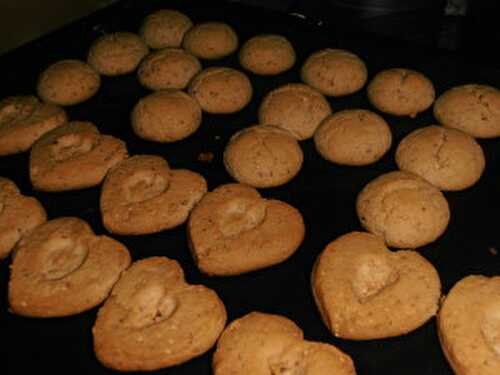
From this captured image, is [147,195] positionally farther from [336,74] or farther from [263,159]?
[336,74]

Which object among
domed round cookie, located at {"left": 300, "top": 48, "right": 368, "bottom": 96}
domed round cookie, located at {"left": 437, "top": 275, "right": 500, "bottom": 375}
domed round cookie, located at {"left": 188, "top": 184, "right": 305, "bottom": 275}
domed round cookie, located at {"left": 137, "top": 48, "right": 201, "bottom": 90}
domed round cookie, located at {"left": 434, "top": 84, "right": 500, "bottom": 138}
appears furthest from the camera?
domed round cookie, located at {"left": 137, "top": 48, "right": 201, "bottom": 90}

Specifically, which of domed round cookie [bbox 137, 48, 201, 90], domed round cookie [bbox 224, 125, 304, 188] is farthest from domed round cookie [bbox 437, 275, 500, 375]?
domed round cookie [bbox 137, 48, 201, 90]

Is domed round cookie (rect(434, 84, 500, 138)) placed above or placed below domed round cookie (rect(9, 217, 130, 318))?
above

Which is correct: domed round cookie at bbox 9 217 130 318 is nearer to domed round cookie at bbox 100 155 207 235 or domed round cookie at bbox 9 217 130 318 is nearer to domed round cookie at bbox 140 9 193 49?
domed round cookie at bbox 100 155 207 235

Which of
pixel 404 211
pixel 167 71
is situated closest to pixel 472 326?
pixel 404 211

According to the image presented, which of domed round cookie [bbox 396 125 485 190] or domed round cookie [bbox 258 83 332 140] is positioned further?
domed round cookie [bbox 258 83 332 140]

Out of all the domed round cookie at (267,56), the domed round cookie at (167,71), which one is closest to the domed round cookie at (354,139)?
the domed round cookie at (267,56)
